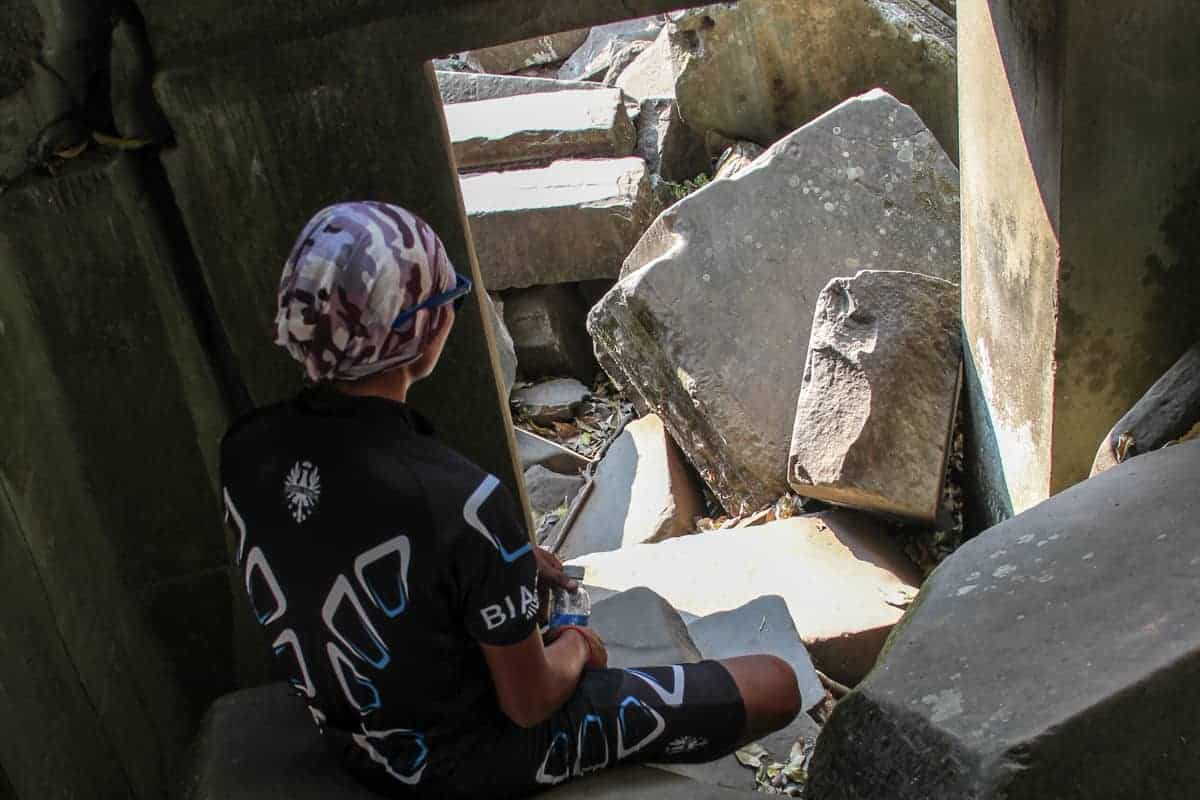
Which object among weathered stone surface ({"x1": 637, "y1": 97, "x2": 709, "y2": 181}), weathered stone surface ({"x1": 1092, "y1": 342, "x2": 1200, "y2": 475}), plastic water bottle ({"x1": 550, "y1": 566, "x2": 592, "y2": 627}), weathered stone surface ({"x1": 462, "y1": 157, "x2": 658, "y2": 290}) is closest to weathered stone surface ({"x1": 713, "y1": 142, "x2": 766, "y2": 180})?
weathered stone surface ({"x1": 637, "y1": 97, "x2": 709, "y2": 181})

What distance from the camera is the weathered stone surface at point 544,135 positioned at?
7133 millimetres

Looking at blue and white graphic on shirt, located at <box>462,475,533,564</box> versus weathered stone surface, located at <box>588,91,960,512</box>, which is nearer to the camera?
blue and white graphic on shirt, located at <box>462,475,533,564</box>

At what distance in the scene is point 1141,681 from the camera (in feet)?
5.19

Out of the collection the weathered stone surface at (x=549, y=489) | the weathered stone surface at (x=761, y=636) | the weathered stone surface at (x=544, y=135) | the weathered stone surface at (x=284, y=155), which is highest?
the weathered stone surface at (x=284, y=155)

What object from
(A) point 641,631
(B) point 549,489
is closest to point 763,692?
(A) point 641,631

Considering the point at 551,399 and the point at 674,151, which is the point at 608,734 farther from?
the point at 674,151

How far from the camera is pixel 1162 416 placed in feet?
8.78

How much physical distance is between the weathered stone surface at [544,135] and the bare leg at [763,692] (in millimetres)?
5274

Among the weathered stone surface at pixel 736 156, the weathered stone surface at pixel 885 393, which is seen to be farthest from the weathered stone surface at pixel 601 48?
the weathered stone surface at pixel 885 393

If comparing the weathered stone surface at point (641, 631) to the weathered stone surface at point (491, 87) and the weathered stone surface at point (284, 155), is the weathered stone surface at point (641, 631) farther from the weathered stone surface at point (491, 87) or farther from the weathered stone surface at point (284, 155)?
the weathered stone surface at point (491, 87)

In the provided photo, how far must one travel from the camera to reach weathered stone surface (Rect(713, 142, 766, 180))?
655 centimetres

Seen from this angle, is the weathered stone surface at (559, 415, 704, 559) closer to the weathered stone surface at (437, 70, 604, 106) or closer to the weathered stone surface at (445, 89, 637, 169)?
the weathered stone surface at (445, 89, 637, 169)

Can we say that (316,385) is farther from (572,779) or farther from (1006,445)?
(1006,445)

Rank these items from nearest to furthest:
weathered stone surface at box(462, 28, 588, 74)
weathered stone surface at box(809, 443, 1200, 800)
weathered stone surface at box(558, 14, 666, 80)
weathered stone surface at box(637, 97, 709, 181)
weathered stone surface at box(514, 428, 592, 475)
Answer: weathered stone surface at box(809, 443, 1200, 800) < weathered stone surface at box(514, 428, 592, 475) < weathered stone surface at box(637, 97, 709, 181) < weathered stone surface at box(558, 14, 666, 80) < weathered stone surface at box(462, 28, 588, 74)
